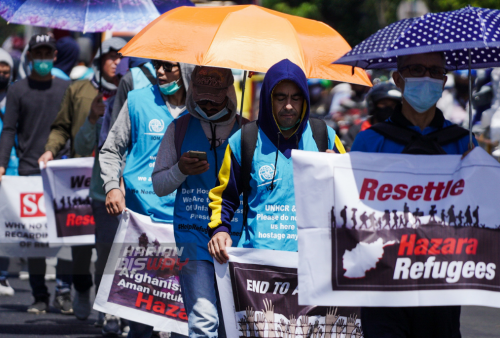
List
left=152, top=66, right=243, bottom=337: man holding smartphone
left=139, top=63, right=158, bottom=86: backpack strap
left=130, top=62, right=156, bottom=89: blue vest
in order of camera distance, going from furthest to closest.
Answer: left=139, top=63, right=158, bottom=86: backpack strap, left=130, top=62, right=156, bottom=89: blue vest, left=152, top=66, right=243, bottom=337: man holding smartphone

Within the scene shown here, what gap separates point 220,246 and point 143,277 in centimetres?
188

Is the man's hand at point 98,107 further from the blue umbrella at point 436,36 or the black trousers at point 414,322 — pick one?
the black trousers at point 414,322

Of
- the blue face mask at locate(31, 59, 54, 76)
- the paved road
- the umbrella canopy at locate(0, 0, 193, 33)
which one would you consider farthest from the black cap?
the paved road

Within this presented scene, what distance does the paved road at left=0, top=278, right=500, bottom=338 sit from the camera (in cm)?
780

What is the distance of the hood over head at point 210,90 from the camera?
211 inches

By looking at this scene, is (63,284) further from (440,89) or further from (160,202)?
(440,89)

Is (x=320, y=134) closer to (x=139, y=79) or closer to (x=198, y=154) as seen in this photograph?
(x=198, y=154)

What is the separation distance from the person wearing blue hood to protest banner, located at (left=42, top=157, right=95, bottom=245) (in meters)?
3.85

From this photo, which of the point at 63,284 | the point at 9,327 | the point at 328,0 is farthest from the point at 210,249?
the point at 328,0

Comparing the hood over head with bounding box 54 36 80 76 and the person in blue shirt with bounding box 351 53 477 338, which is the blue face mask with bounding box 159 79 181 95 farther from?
the hood over head with bounding box 54 36 80 76

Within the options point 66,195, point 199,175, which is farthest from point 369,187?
point 66,195

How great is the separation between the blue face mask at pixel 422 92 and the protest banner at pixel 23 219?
549 cm

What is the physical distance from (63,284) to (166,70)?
135 inches

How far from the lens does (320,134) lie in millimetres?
4891
